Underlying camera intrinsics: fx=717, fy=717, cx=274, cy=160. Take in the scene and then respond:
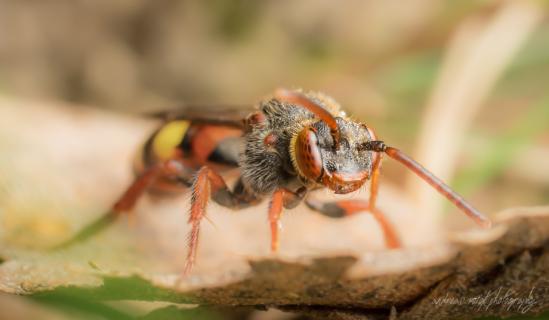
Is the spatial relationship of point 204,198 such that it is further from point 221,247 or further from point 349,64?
point 349,64

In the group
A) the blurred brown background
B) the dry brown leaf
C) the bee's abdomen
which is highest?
the blurred brown background

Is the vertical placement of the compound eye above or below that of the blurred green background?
below

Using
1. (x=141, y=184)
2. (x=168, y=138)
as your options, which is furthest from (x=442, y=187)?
(x=168, y=138)

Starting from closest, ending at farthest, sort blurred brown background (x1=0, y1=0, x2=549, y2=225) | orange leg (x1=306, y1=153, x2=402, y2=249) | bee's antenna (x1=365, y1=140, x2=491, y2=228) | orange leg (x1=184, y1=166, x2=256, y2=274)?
bee's antenna (x1=365, y1=140, x2=491, y2=228) → orange leg (x1=184, y1=166, x2=256, y2=274) → orange leg (x1=306, y1=153, x2=402, y2=249) → blurred brown background (x1=0, y1=0, x2=549, y2=225)

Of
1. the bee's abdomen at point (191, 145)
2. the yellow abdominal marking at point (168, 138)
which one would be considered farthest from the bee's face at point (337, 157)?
the yellow abdominal marking at point (168, 138)

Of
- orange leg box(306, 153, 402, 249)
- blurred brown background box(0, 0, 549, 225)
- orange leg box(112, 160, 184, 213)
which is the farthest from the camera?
blurred brown background box(0, 0, 549, 225)

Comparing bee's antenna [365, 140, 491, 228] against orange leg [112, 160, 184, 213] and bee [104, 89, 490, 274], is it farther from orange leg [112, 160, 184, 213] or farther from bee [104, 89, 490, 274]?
orange leg [112, 160, 184, 213]

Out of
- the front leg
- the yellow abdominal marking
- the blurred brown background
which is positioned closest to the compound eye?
the front leg
